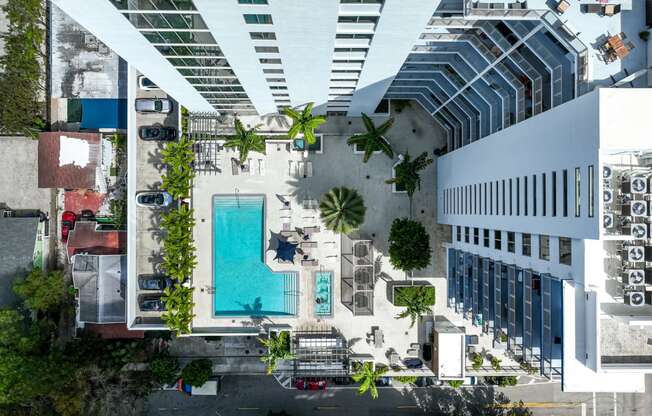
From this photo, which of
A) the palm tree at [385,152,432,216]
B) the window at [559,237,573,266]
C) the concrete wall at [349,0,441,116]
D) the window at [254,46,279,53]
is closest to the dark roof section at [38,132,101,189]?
the window at [254,46,279,53]

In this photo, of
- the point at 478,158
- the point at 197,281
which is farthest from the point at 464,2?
the point at 197,281

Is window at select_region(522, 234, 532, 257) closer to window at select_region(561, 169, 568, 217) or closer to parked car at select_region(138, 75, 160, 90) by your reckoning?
window at select_region(561, 169, 568, 217)

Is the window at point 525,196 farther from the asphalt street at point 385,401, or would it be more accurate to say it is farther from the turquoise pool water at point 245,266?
the asphalt street at point 385,401

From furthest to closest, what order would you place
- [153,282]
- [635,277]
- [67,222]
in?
[67,222], [153,282], [635,277]

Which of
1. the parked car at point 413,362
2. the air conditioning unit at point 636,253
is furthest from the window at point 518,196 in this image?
the parked car at point 413,362

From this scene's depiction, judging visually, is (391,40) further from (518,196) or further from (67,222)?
(67,222)

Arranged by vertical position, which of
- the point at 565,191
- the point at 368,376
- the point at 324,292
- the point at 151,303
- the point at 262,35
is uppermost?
the point at 262,35

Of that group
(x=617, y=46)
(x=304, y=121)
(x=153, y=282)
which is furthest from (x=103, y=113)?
(x=617, y=46)
